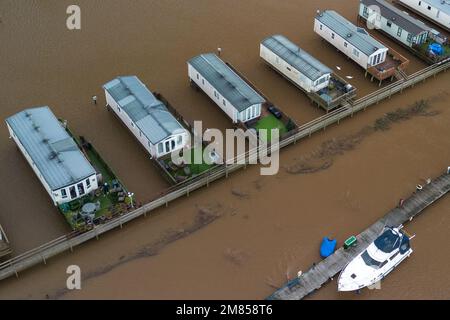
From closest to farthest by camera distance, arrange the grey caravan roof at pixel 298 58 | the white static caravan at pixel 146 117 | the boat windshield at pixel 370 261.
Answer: the boat windshield at pixel 370 261
the white static caravan at pixel 146 117
the grey caravan roof at pixel 298 58

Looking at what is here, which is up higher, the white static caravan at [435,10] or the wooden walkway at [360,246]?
the white static caravan at [435,10]

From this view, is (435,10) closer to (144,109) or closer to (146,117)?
(144,109)

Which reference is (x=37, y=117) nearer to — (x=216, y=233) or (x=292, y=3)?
(x=216, y=233)

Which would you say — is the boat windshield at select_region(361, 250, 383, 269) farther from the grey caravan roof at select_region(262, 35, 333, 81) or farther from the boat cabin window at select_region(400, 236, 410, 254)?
the grey caravan roof at select_region(262, 35, 333, 81)

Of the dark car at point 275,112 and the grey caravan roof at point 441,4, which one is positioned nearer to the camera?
the dark car at point 275,112

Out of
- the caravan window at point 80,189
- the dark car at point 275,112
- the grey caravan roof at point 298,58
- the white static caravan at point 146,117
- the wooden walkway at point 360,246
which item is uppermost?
the grey caravan roof at point 298,58

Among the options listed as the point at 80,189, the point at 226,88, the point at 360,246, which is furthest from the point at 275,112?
the point at 80,189

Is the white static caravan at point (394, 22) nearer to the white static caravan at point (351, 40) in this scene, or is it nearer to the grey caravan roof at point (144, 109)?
the white static caravan at point (351, 40)

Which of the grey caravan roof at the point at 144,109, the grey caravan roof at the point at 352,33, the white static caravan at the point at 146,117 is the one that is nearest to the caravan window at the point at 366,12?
the grey caravan roof at the point at 352,33
